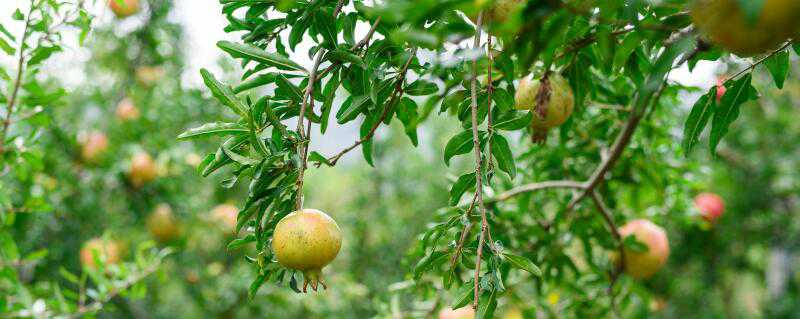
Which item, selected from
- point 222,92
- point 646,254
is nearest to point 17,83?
point 222,92

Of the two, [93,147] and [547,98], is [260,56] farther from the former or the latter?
[93,147]

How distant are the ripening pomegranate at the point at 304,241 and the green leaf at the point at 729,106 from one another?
2.01 ft

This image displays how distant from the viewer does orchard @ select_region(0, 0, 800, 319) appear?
0.87m

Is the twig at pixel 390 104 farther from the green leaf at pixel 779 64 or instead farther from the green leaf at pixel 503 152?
the green leaf at pixel 779 64

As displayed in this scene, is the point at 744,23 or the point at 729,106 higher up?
the point at 744,23

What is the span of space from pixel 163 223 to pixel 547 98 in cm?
272

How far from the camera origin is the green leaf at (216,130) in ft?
2.99

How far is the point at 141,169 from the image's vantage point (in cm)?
301

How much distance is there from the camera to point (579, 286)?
1.96 m

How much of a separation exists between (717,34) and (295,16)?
0.59m

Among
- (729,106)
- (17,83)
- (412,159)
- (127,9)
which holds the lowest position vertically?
(412,159)

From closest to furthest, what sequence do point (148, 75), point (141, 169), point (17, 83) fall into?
point (17, 83) < point (141, 169) < point (148, 75)

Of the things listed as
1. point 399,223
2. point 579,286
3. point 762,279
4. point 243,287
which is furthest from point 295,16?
point 762,279

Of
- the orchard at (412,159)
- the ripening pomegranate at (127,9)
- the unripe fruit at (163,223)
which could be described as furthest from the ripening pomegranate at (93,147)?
the ripening pomegranate at (127,9)
